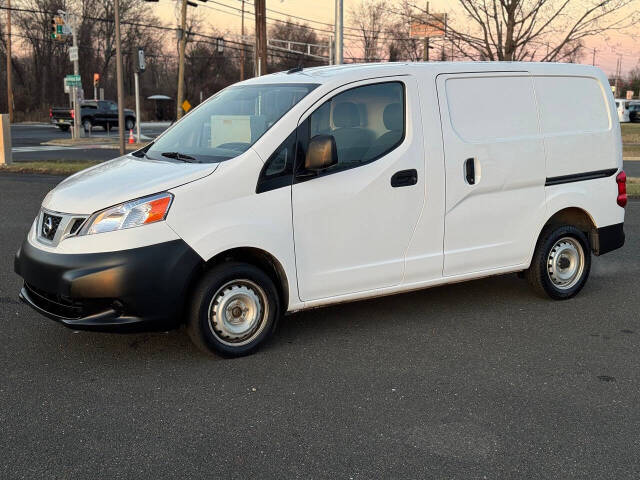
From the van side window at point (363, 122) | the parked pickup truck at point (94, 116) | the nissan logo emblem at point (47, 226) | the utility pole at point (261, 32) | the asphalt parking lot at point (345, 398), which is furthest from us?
the parked pickup truck at point (94, 116)

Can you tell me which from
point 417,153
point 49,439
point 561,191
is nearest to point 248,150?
point 417,153

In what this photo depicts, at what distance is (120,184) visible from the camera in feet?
A: 15.1

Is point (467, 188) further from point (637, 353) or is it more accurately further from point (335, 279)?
point (637, 353)

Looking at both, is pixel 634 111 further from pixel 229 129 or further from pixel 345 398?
pixel 345 398

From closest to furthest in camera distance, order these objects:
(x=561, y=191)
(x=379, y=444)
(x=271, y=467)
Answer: (x=271, y=467), (x=379, y=444), (x=561, y=191)

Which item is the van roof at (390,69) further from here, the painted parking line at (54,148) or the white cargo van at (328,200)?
the painted parking line at (54,148)

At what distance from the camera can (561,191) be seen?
20.0 feet

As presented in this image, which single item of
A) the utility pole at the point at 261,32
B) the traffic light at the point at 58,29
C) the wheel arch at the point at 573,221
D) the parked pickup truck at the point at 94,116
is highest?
the traffic light at the point at 58,29

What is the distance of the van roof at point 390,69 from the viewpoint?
205 inches

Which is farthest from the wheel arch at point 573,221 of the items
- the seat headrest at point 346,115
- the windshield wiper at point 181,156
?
the windshield wiper at point 181,156

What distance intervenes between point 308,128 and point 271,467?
241 centimetres

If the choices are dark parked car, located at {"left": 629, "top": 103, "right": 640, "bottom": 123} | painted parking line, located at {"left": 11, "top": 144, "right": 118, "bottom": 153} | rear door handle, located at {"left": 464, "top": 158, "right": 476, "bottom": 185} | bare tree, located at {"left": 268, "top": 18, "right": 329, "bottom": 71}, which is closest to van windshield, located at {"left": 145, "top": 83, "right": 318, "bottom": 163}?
rear door handle, located at {"left": 464, "top": 158, "right": 476, "bottom": 185}

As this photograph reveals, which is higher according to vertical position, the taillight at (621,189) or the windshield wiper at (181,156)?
the windshield wiper at (181,156)

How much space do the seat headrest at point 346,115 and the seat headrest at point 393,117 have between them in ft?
0.71
